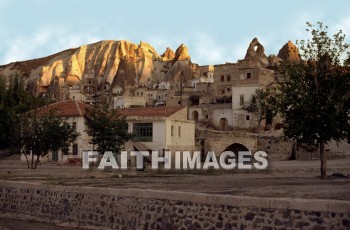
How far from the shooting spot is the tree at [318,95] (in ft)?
74.4

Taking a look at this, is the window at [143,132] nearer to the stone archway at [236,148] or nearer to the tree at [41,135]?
the stone archway at [236,148]

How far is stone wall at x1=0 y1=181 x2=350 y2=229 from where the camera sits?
10.7 metres

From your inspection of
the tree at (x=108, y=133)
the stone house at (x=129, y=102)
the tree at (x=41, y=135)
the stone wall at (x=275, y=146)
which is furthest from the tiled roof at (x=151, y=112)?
the stone house at (x=129, y=102)

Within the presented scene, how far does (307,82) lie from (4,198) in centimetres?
1444

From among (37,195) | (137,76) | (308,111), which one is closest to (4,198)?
(37,195)

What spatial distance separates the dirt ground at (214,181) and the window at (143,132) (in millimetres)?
11455

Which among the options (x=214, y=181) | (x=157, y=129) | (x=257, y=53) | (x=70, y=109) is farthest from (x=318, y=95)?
(x=257, y=53)

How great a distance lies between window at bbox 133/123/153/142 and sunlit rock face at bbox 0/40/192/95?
5742cm

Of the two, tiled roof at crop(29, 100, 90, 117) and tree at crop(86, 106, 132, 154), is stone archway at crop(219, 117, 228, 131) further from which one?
tree at crop(86, 106, 132, 154)

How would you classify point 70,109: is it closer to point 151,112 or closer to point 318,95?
point 151,112

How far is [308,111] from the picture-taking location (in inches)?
899

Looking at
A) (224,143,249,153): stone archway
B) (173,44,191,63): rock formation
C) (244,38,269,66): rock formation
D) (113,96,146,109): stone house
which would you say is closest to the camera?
(224,143,249,153): stone archway

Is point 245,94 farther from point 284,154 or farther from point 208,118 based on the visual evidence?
point 284,154

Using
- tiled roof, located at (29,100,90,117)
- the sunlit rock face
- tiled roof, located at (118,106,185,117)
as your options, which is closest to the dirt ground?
tiled roof, located at (29,100,90,117)
